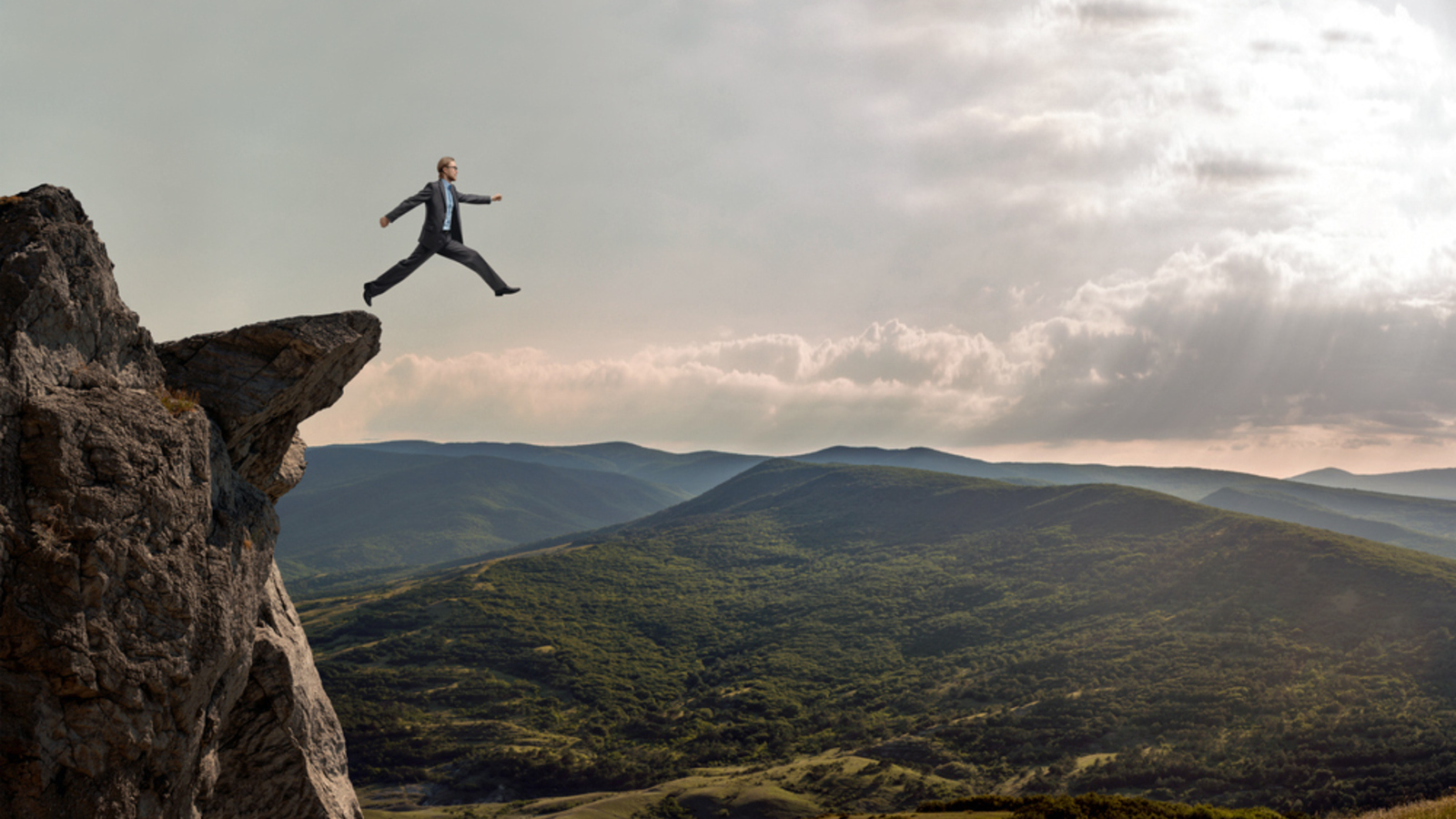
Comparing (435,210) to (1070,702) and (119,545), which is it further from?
(1070,702)

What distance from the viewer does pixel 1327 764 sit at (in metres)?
106

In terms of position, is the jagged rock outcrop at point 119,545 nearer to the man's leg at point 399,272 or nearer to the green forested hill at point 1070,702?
the man's leg at point 399,272

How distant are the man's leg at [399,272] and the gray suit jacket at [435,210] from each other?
0.92ft

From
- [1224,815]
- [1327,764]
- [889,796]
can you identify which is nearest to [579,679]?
[889,796]

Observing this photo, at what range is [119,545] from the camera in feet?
41.8

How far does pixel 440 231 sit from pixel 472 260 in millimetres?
1127

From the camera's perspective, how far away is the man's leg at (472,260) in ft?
55.7

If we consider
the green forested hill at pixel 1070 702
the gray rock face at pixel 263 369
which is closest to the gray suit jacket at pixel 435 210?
the gray rock face at pixel 263 369

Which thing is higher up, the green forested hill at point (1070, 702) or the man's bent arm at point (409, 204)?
the man's bent arm at point (409, 204)

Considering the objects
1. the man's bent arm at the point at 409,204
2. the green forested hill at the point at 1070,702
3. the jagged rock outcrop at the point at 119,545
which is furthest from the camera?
the green forested hill at the point at 1070,702

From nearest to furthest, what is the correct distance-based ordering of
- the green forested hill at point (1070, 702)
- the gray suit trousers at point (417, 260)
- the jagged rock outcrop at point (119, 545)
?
1. the jagged rock outcrop at point (119, 545)
2. the gray suit trousers at point (417, 260)
3. the green forested hill at point (1070, 702)

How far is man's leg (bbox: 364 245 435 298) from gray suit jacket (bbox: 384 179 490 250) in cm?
28

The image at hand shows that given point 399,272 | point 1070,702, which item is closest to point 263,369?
point 399,272

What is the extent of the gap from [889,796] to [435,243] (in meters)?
121
